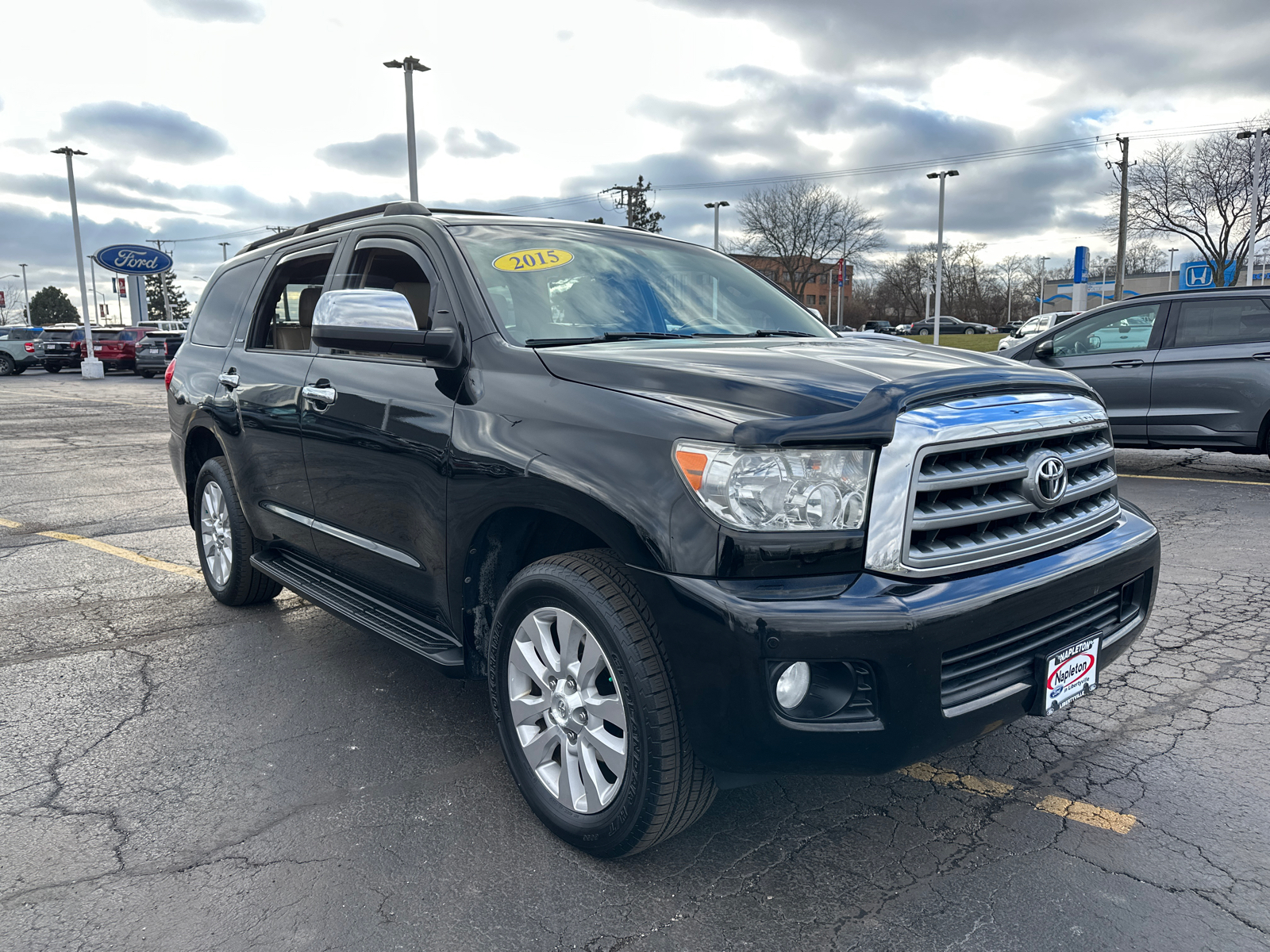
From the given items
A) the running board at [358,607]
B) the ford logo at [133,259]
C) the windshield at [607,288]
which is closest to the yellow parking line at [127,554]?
the running board at [358,607]

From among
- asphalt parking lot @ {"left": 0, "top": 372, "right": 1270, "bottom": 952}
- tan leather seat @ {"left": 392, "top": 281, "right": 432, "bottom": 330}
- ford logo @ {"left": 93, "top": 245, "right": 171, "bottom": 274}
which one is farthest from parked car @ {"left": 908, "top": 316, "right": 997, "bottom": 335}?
tan leather seat @ {"left": 392, "top": 281, "right": 432, "bottom": 330}

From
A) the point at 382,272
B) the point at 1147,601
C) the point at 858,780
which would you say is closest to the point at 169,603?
the point at 382,272

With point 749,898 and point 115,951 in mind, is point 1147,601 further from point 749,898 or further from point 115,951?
point 115,951

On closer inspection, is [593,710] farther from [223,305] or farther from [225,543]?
[223,305]

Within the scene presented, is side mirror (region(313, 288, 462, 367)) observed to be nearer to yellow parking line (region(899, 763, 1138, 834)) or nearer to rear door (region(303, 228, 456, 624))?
rear door (region(303, 228, 456, 624))

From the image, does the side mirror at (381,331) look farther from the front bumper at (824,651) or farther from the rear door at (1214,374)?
the rear door at (1214,374)

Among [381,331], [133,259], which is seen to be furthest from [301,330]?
[133,259]

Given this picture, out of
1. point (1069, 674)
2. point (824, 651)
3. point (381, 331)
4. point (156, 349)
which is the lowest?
point (1069, 674)

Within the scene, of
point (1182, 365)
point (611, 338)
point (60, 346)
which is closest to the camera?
point (611, 338)

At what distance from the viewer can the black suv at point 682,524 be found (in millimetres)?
2238

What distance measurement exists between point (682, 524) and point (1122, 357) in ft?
26.2

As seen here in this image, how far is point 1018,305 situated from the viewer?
113000mm

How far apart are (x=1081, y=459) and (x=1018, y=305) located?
121 meters

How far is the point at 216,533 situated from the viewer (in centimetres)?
500
